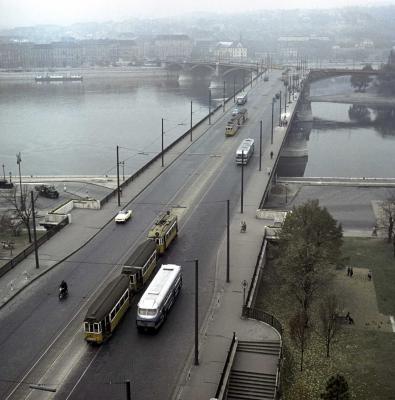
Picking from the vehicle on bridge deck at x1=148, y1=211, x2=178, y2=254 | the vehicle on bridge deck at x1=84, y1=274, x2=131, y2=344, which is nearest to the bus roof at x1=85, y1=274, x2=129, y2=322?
the vehicle on bridge deck at x1=84, y1=274, x2=131, y2=344

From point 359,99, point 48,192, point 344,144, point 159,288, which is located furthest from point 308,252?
point 359,99

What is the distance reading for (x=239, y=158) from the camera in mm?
34719

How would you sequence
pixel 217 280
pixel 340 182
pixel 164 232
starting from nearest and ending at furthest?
pixel 217 280
pixel 164 232
pixel 340 182

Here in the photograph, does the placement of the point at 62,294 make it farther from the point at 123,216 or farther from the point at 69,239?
the point at 123,216

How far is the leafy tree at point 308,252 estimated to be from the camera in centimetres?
1874

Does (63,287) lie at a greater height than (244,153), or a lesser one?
lesser

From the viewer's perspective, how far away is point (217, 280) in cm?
1945

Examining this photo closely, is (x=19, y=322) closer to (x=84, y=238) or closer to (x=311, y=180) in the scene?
(x=84, y=238)

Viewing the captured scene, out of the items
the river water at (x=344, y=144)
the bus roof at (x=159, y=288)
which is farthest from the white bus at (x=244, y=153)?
the bus roof at (x=159, y=288)

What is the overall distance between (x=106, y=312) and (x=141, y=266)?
2898 mm

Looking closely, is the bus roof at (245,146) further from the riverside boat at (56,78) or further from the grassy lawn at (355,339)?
the riverside boat at (56,78)

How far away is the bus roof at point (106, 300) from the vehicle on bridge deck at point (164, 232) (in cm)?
422

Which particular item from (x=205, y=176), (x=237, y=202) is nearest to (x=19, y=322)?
(x=237, y=202)

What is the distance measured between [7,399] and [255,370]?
5620 millimetres
